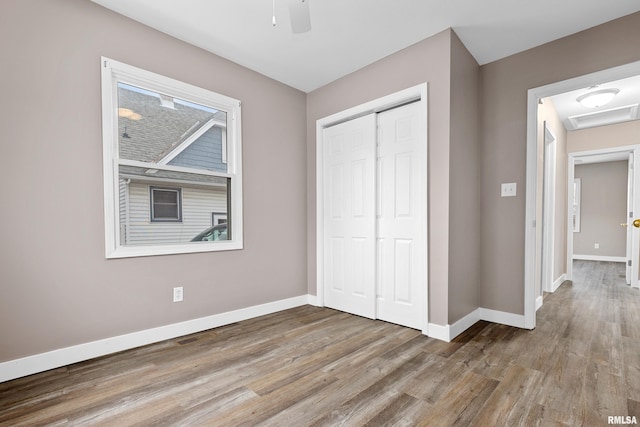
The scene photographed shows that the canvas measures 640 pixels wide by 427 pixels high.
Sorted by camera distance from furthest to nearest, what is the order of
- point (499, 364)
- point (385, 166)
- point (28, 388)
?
point (385, 166) → point (499, 364) → point (28, 388)

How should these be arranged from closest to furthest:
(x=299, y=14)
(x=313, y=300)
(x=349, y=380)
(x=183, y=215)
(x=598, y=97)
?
(x=299, y=14) → (x=349, y=380) → (x=183, y=215) → (x=598, y=97) → (x=313, y=300)

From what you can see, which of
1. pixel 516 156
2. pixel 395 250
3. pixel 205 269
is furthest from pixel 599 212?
pixel 205 269

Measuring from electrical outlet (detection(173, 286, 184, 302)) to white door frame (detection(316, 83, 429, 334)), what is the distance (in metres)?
1.55

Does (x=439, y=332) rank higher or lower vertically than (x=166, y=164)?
lower

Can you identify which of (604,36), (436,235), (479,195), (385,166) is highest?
(604,36)

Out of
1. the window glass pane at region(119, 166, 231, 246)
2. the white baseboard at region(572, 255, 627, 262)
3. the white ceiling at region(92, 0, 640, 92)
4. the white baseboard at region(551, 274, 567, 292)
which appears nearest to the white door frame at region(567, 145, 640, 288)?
the white baseboard at region(551, 274, 567, 292)

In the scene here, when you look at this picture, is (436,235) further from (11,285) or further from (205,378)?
(11,285)

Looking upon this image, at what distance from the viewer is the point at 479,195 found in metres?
3.09

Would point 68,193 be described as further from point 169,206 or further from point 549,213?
point 549,213

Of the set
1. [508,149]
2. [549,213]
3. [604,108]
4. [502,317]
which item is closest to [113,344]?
[502,317]

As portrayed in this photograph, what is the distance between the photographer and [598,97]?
353 cm

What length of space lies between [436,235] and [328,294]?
1550mm

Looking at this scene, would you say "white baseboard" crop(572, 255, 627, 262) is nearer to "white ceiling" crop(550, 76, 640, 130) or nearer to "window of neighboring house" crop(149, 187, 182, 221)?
"white ceiling" crop(550, 76, 640, 130)

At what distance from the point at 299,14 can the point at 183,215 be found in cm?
198
